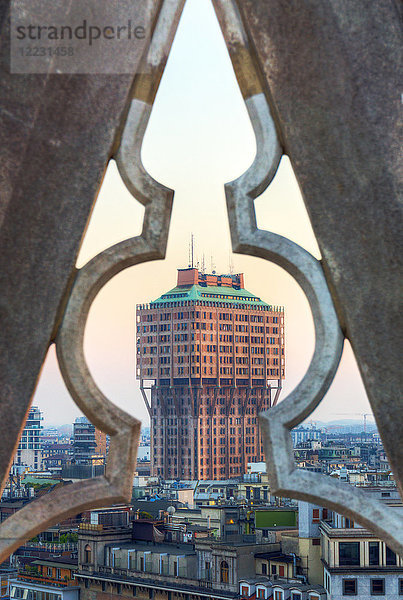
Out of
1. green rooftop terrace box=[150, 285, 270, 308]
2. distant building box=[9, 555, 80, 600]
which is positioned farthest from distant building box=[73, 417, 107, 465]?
distant building box=[9, 555, 80, 600]

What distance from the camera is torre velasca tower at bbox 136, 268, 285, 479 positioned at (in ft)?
194

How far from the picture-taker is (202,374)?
59.6m

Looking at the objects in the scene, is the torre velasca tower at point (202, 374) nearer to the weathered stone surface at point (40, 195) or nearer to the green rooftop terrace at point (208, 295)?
the green rooftop terrace at point (208, 295)

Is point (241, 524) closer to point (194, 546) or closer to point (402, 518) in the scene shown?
point (194, 546)

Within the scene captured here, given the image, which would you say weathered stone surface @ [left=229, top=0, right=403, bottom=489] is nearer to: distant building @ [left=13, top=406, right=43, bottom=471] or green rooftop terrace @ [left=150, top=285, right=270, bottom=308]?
green rooftop terrace @ [left=150, top=285, right=270, bottom=308]

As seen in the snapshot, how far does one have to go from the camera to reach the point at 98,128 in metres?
2.08

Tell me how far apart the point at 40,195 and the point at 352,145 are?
614 millimetres

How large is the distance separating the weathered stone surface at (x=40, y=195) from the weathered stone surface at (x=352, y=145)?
0.33 metres

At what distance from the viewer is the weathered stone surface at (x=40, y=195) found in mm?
2049

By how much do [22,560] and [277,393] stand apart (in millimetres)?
37476

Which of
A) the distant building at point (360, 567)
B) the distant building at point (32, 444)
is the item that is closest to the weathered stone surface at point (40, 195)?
the distant building at point (360, 567)

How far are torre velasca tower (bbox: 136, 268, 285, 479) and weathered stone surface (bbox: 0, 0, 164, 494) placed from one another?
56.3 m

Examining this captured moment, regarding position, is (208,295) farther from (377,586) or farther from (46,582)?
(377,586)

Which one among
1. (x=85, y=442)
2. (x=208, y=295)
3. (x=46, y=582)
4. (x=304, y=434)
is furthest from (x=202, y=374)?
(x=304, y=434)
